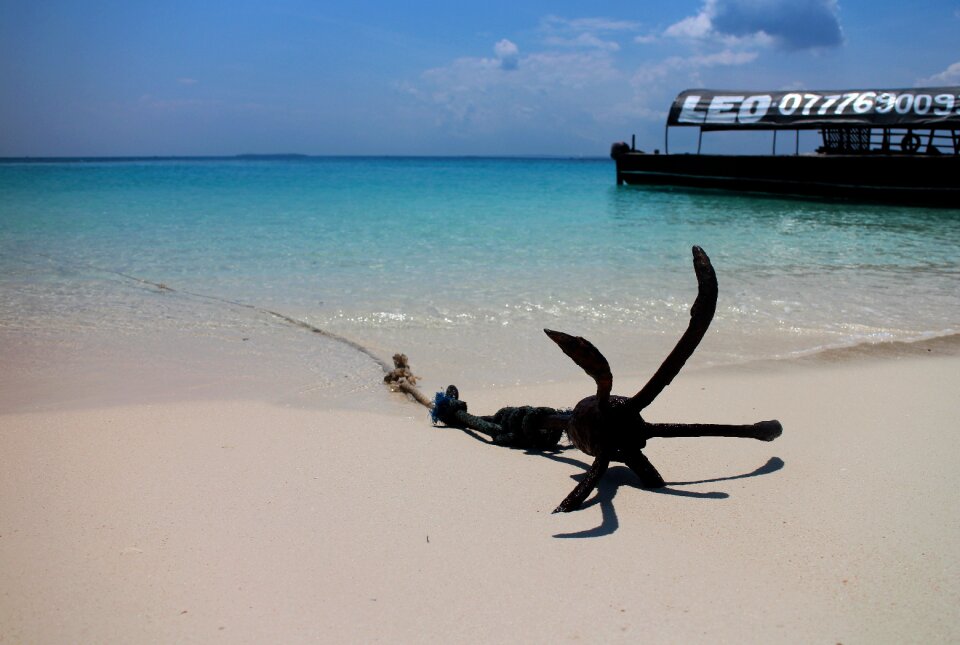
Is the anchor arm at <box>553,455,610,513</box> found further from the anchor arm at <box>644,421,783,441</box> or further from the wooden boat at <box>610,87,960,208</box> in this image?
the wooden boat at <box>610,87,960,208</box>

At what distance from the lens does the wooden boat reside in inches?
703

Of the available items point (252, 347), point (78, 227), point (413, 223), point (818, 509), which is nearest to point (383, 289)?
point (252, 347)

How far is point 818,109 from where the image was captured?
2055cm

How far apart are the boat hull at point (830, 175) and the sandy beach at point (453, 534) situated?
1729 cm

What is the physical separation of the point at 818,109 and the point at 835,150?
80.9 inches

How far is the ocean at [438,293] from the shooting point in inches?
176

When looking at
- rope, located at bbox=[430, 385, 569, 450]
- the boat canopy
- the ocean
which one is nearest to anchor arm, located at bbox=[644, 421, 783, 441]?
rope, located at bbox=[430, 385, 569, 450]

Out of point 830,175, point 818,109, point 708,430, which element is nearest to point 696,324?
point 708,430

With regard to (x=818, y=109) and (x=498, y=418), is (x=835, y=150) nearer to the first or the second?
(x=818, y=109)

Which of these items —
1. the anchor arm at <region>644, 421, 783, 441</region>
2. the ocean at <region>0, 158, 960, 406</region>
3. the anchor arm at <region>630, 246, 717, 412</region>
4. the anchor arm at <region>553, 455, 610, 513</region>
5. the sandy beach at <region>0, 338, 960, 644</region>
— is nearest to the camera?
the sandy beach at <region>0, 338, 960, 644</region>

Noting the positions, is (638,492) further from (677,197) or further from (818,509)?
(677,197)

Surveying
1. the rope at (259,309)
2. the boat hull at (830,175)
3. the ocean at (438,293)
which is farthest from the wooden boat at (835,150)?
the rope at (259,309)

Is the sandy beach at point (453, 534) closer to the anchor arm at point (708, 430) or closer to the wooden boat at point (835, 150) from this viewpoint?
the anchor arm at point (708, 430)

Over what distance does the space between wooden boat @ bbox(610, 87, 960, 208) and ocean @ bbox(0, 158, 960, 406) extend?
16.6ft
